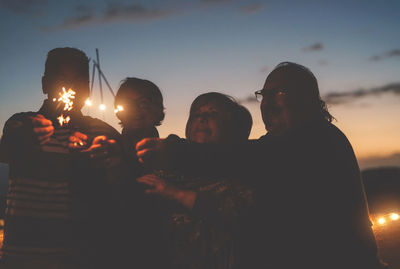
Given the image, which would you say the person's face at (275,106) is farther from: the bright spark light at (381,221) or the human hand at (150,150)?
the bright spark light at (381,221)

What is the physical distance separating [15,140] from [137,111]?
146 centimetres

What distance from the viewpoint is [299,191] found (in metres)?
2.17

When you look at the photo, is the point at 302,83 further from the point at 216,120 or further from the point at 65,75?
the point at 65,75

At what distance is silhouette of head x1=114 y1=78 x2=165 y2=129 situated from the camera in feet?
11.5

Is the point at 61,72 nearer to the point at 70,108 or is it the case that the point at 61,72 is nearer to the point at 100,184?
the point at 70,108

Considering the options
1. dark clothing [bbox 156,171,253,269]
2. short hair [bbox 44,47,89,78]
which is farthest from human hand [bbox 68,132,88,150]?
dark clothing [bbox 156,171,253,269]

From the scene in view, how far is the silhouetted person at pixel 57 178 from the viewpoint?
219 centimetres

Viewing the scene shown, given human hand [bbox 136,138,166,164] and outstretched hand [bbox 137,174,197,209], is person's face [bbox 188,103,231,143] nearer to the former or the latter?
outstretched hand [bbox 137,174,197,209]

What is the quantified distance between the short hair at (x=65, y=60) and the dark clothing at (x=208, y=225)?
54.1 inches

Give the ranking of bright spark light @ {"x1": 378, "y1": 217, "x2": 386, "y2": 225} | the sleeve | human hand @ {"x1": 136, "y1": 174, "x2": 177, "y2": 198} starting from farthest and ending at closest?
bright spark light @ {"x1": 378, "y1": 217, "x2": 386, "y2": 225}, human hand @ {"x1": 136, "y1": 174, "x2": 177, "y2": 198}, the sleeve

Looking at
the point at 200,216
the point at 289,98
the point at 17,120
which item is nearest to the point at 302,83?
the point at 289,98

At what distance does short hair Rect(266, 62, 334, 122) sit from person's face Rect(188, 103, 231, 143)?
27.3 inches

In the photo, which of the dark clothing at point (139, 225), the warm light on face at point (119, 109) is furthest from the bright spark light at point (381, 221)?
the warm light on face at point (119, 109)

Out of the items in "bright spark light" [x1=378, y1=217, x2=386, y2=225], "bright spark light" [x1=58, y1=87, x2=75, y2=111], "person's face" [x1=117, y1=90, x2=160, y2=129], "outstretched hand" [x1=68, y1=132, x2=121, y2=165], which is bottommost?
"bright spark light" [x1=378, y1=217, x2=386, y2=225]
